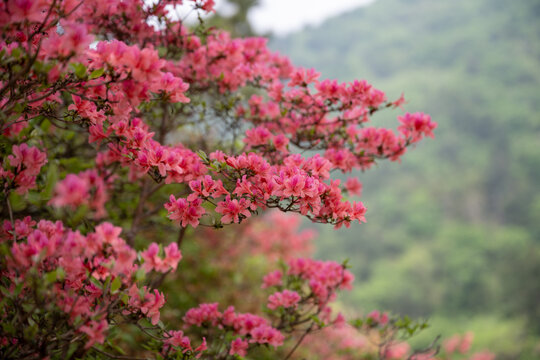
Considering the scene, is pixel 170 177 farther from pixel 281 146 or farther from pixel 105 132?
pixel 281 146

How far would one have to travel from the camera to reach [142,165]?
1.16 meters

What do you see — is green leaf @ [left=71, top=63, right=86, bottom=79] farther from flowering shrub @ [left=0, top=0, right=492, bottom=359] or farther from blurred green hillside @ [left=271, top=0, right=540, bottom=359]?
blurred green hillside @ [left=271, top=0, right=540, bottom=359]

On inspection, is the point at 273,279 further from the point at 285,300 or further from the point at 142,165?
the point at 142,165

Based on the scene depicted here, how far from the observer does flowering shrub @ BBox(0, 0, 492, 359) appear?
918mm

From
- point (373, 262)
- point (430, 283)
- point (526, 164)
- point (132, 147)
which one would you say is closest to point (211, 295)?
point (132, 147)

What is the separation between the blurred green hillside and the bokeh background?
10 cm

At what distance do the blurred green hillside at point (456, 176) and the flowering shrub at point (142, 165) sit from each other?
40.5 feet

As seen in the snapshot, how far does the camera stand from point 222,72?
70.9 inches

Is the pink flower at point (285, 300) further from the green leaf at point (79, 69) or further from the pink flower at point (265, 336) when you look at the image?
the green leaf at point (79, 69)

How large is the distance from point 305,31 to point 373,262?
3731 cm

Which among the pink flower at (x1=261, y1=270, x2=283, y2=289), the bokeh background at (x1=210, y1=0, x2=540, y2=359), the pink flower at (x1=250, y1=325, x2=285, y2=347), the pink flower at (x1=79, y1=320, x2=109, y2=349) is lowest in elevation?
the pink flower at (x1=79, y1=320, x2=109, y2=349)

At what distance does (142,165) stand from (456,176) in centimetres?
3486

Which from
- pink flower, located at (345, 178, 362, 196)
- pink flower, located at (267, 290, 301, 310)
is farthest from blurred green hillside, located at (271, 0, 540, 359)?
pink flower, located at (267, 290, 301, 310)

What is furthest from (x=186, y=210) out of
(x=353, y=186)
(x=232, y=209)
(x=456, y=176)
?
(x=456, y=176)
